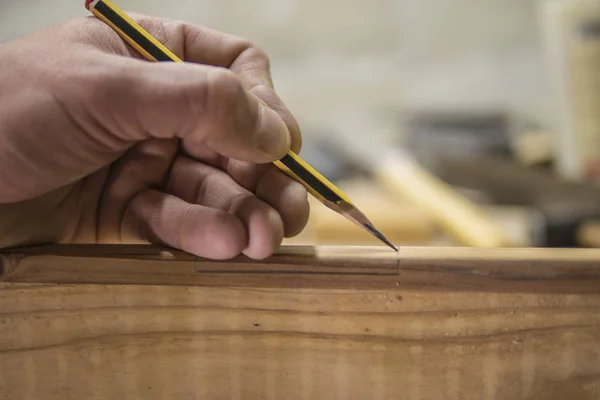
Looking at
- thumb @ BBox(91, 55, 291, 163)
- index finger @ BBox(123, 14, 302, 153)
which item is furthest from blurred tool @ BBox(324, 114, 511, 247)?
thumb @ BBox(91, 55, 291, 163)

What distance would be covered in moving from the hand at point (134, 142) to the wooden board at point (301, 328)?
3 centimetres

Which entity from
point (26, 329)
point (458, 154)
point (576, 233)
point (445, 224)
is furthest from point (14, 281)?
point (458, 154)

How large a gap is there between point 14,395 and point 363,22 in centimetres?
219

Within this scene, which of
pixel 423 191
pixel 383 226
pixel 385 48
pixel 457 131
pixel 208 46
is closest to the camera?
pixel 208 46

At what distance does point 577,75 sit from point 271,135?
3.96ft

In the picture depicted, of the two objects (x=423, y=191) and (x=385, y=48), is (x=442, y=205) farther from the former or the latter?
(x=385, y=48)

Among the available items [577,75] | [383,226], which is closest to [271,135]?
[383,226]

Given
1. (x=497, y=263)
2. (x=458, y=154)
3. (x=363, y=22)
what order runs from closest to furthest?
(x=497, y=263) < (x=458, y=154) < (x=363, y=22)

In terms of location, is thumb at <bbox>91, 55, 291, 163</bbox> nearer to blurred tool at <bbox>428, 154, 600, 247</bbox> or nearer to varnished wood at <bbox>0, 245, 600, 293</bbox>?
varnished wood at <bbox>0, 245, 600, 293</bbox>

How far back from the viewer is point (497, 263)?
42 centimetres

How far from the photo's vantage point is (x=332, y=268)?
433 mm

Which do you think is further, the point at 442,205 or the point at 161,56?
the point at 442,205

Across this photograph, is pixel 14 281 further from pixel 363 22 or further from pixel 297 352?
pixel 363 22

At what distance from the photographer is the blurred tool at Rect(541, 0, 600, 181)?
140cm
